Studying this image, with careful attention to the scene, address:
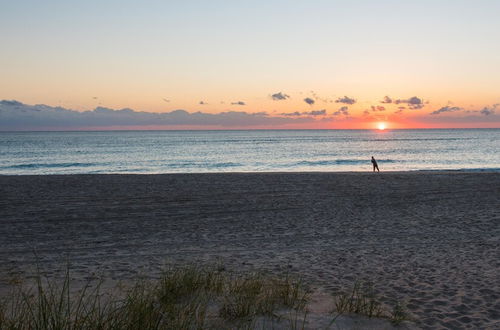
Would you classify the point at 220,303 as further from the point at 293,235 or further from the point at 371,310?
the point at 293,235

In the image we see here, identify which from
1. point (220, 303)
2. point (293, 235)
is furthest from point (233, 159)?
point (220, 303)

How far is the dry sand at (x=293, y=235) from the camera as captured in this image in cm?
711

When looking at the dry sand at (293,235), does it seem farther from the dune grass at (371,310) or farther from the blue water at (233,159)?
the blue water at (233,159)

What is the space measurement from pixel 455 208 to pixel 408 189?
4.96 meters

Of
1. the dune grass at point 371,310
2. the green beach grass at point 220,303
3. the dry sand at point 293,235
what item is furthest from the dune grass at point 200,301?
the dry sand at point 293,235

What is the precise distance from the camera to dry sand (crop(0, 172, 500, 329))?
711 centimetres

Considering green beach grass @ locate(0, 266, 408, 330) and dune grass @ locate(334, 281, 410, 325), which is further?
dune grass @ locate(334, 281, 410, 325)

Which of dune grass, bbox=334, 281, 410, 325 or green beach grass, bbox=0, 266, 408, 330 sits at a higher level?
green beach grass, bbox=0, 266, 408, 330

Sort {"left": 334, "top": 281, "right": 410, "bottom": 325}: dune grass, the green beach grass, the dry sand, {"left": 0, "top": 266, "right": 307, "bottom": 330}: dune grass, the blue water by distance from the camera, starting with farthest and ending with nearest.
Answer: the blue water → the dry sand → {"left": 334, "top": 281, "right": 410, "bottom": 325}: dune grass → the green beach grass → {"left": 0, "top": 266, "right": 307, "bottom": 330}: dune grass

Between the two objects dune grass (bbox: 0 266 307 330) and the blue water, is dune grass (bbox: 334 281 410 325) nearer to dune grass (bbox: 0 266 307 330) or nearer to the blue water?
dune grass (bbox: 0 266 307 330)

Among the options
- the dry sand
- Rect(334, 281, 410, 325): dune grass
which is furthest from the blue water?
Rect(334, 281, 410, 325): dune grass

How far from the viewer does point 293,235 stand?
10.8 meters

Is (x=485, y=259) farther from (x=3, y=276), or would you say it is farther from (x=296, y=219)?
(x=3, y=276)

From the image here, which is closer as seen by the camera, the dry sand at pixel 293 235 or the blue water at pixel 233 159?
the dry sand at pixel 293 235
